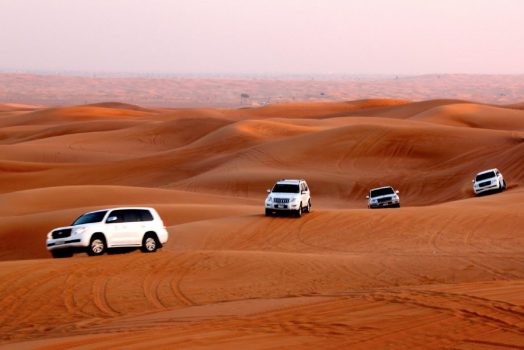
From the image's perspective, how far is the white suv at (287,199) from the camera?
32656 millimetres

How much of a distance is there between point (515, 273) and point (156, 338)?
10.5m

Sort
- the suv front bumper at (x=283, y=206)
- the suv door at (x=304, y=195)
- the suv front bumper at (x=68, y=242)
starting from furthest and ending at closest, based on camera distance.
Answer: the suv door at (x=304, y=195), the suv front bumper at (x=283, y=206), the suv front bumper at (x=68, y=242)

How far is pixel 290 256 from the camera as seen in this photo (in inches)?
895

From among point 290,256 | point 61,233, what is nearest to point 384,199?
point 290,256

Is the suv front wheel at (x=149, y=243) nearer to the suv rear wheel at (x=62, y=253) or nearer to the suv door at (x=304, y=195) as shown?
the suv rear wheel at (x=62, y=253)

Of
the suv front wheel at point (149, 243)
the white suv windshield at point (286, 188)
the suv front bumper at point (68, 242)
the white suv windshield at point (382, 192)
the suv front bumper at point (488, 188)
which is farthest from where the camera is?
the suv front bumper at point (488, 188)

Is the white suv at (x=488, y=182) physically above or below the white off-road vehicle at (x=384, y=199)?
above

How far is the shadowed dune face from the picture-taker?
12992 mm

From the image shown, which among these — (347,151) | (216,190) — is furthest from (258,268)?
(347,151)

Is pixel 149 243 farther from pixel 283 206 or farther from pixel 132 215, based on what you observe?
pixel 283 206

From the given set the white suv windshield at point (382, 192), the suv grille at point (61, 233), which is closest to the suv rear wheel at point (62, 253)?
the suv grille at point (61, 233)

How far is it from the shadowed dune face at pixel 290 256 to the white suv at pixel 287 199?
570mm

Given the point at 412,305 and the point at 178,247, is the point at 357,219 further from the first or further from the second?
the point at 412,305

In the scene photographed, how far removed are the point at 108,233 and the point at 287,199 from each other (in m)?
10.9
